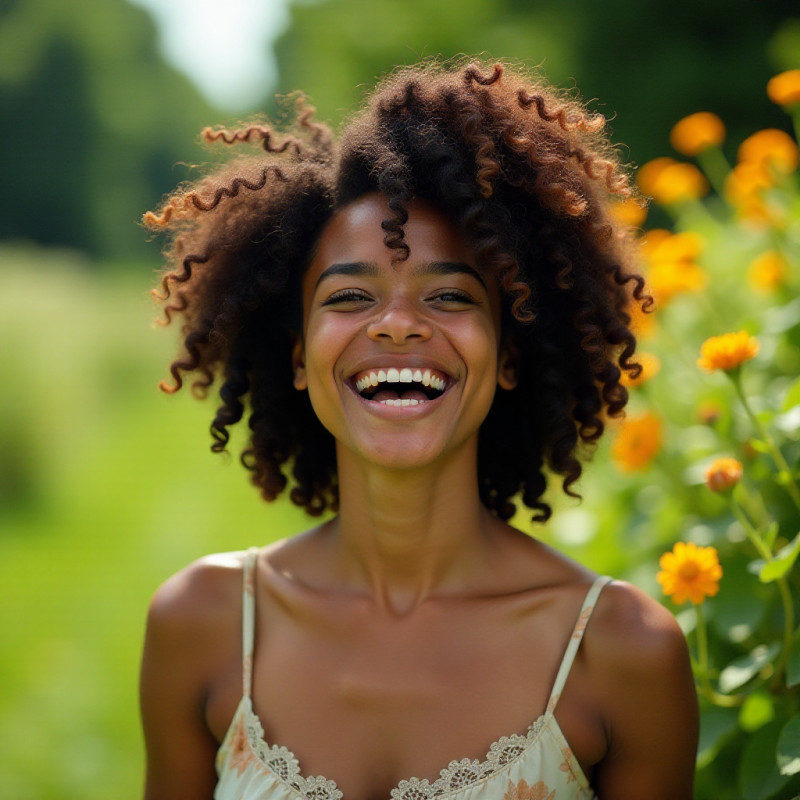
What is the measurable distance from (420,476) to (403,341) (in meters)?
0.31

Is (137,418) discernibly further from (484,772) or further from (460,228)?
(484,772)

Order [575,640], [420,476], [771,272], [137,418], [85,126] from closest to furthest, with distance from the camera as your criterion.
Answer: [575,640], [420,476], [771,272], [137,418], [85,126]

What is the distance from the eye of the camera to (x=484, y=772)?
1.81 meters

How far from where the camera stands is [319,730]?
75.4 inches

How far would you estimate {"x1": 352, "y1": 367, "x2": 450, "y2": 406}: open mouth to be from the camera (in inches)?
73.5

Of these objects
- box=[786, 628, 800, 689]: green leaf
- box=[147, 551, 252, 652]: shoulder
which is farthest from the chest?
box=[786, 628, 800, 689]: green leaf

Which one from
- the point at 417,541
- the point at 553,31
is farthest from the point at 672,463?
the point at 553,31

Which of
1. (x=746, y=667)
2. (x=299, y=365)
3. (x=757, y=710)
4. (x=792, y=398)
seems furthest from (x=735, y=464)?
(x=299, y=365)

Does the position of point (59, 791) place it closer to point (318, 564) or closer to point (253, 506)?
point (318, 564)

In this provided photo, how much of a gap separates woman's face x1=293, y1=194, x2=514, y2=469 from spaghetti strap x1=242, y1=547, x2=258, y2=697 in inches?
15.5

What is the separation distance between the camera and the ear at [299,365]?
213 centimetres

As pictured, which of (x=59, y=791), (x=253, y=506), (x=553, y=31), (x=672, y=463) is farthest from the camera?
(x=553, y=31)

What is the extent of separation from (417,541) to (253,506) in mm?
5113

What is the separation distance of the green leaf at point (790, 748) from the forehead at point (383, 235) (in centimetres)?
103
